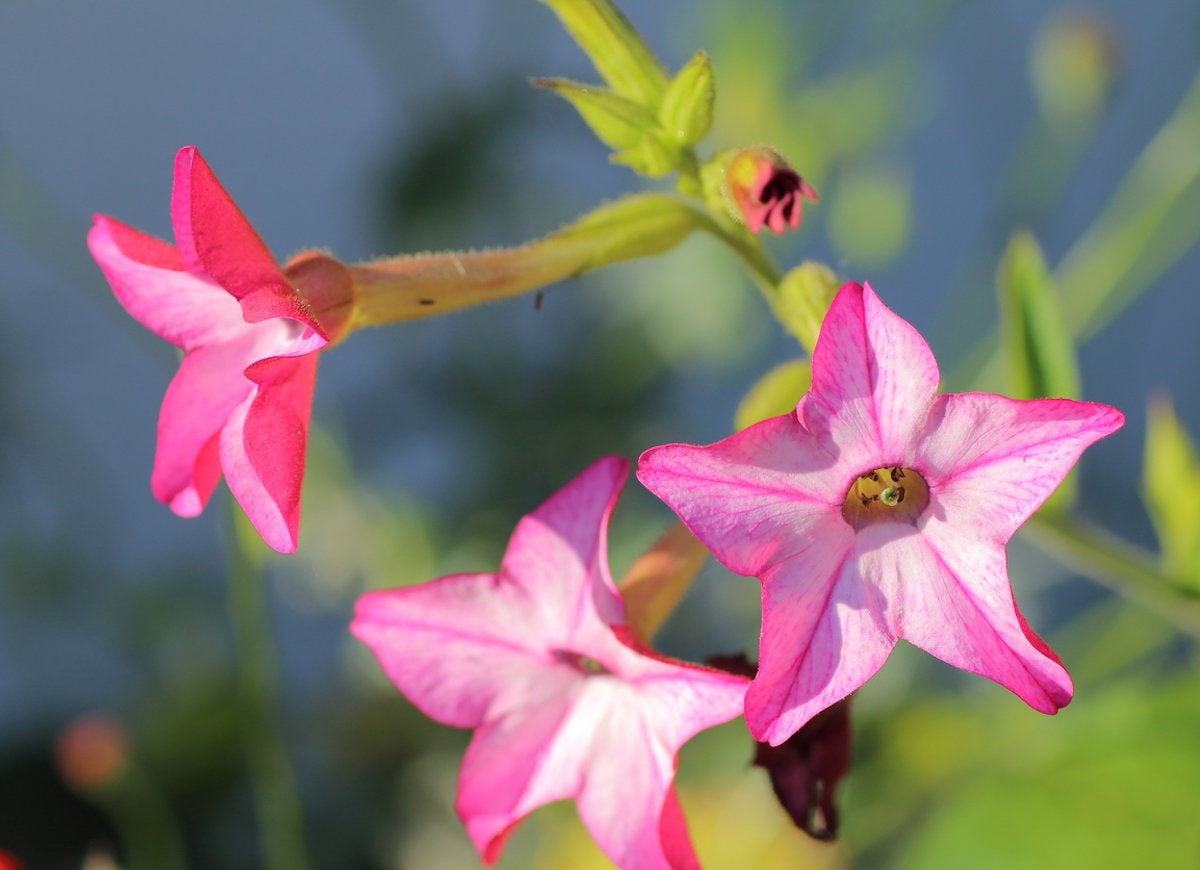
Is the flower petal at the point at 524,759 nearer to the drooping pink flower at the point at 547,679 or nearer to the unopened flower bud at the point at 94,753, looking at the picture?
the drooping pink flower at the point at 547,679

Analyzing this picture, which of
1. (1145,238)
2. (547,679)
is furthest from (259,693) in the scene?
(1145,238)

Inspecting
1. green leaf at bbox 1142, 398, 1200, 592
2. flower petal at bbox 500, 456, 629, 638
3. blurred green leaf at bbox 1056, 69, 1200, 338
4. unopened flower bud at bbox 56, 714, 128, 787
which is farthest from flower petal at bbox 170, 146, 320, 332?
blurred green leaf at bbox 1056, 69, 1200, 338

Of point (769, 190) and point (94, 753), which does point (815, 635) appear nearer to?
point (769, 190)

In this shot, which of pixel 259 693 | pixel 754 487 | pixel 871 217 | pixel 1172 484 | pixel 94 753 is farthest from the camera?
pixel 871 217

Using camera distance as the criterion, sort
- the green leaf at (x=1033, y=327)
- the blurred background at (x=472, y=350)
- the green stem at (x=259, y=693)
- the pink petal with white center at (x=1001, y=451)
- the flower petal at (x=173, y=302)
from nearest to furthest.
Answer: the pink petal with white center at (x=1001, y=451)
the flower petal at (x=173, y=302)
the green leaf at (x=1033, y=327)
the green stem at (x=259, y=693)
the blurred background at (x=472, y=350)

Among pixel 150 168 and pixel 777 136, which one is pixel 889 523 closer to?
pixel 777 136

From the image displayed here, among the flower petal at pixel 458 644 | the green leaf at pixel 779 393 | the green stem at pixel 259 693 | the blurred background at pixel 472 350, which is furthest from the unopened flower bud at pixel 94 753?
the green leaf at pixel 779 393

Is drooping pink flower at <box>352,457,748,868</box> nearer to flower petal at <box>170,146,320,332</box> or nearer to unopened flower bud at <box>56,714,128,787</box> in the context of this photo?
flower petal at <box>170,146,320,332</box>
